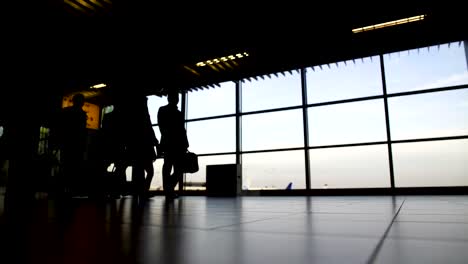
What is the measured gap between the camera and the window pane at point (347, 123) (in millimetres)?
6965

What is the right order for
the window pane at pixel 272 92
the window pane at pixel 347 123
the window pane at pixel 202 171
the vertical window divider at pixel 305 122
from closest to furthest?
the window pane at pixel 347 123, the vertical window divider at pixel 305 122, the window pane at pixel 272 92, the window pane at pixel 202 171

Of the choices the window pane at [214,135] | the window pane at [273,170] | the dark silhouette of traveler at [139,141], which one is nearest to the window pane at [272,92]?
the window pane at [214,135]

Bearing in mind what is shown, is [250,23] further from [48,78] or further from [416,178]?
[48,78]

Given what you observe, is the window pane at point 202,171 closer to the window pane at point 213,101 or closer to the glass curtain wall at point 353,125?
the glass curtain wall at point 353,125

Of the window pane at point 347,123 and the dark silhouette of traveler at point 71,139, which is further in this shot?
the window pane at point 347,123

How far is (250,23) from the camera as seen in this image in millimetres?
5895

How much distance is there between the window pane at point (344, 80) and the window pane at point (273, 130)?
2.26 ft

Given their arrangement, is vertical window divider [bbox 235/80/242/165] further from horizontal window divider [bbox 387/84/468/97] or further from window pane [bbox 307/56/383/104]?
horizontal window divider [bbox 387/84/468/97]

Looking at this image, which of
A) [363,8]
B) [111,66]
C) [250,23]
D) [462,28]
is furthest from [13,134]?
[462,28]

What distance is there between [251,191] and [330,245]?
7.19 metres

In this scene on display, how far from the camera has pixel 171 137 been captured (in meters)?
3.77

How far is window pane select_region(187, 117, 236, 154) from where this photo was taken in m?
8.59

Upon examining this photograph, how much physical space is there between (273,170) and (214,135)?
6.72ft

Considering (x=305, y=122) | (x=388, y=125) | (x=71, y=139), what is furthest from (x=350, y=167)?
(x=71, y=139)
